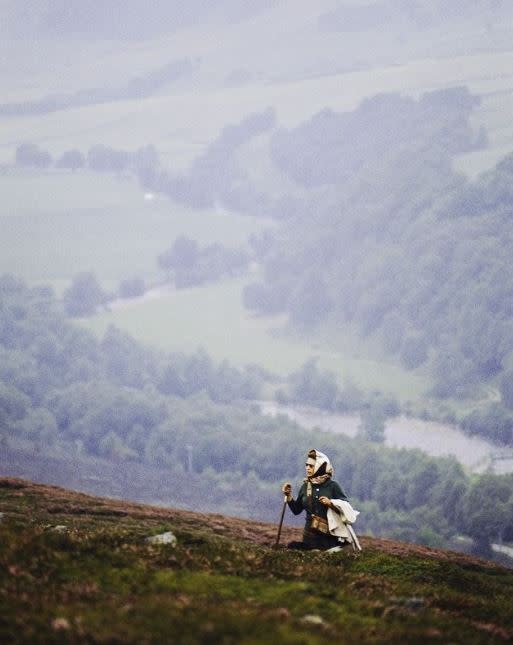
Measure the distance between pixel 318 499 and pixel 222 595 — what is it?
7.62 meters

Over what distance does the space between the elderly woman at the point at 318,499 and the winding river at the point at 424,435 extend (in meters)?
106

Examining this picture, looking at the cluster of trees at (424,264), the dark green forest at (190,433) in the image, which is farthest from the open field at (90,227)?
the cluster of trees at (424,264)

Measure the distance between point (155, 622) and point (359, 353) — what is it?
148174 mm

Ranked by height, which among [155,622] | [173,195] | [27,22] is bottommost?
[155,622]

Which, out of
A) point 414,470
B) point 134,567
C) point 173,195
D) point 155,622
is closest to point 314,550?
point 134,567

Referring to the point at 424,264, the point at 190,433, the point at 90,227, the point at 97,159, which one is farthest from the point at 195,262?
the point at 190,433

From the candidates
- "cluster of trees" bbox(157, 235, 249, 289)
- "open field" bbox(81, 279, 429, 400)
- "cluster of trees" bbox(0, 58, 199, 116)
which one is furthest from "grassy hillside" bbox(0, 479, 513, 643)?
"cluster of trees" bbox(157, 235, 249, 289)

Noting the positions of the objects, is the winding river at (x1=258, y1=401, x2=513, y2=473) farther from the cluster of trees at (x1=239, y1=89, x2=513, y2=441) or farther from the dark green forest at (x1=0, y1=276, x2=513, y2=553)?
the cluster of trees at (x1=239, y1=89, x2=513, y2=441)

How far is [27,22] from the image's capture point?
171500 mm

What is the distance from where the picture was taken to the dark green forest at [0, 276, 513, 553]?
127 meters

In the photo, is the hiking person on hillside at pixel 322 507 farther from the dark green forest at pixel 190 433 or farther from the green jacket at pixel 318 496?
the dark green forest at pixel 190 433

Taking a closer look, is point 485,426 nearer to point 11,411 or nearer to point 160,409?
point 160,409

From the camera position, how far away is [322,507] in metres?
30.2

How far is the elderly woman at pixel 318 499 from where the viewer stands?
30.2m
